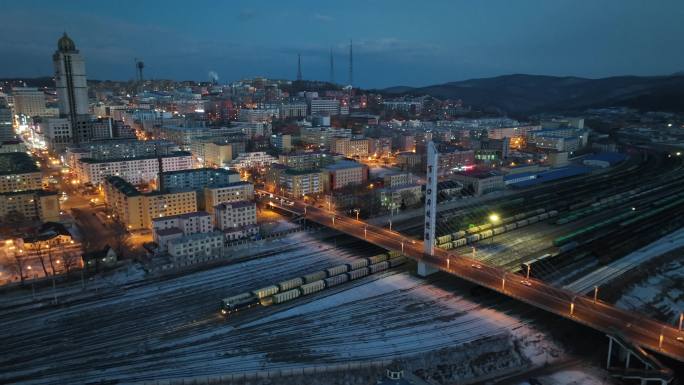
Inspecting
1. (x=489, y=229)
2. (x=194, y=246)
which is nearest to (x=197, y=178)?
(x=194, y=246)

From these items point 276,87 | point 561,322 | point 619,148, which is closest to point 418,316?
point 561,322

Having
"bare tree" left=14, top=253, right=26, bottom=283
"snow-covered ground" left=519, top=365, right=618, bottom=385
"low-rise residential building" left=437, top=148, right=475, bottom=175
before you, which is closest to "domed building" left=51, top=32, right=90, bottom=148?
"bare tree" left=14, top=253, right=26, bottom=283

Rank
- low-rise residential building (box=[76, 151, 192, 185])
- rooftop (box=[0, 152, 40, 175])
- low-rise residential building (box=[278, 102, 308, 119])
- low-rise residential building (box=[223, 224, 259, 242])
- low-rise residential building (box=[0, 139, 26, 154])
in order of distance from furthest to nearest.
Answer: low-rise residential building (box=[278, 102, 308, 119]), low-rise residential building (box=[0, 139, 26, 154]), low-rise residential building (box=[76, 151, 192, 185]), rooftop (box=[0, 152, 40, 175]), low-rise residential building (box=[223, 224, 259, 242])

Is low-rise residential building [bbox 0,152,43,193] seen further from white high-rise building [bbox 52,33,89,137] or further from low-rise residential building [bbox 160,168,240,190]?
Answer: white high-rise building [bbox 52,33,89,137]

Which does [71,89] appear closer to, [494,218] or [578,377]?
→ [494,218]

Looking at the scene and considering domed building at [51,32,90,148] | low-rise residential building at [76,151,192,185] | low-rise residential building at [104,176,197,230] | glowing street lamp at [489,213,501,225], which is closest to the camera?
low-rise residential building at [104,176,197,230]

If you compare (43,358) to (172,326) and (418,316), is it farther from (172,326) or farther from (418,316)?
(418,316)

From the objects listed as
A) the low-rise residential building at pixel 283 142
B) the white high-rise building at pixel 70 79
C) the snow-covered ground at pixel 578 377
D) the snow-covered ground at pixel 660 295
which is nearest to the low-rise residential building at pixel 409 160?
the low-rise residential building at pixel 283 142
